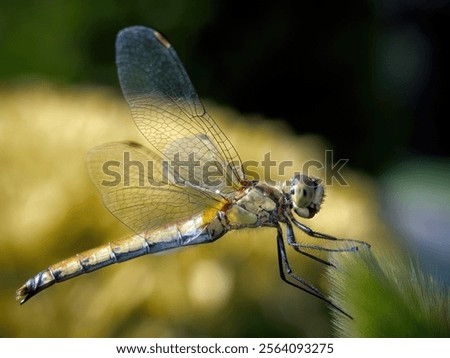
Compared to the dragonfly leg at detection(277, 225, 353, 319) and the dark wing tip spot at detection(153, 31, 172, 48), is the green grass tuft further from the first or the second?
the dark wing tip spot at detection(153, 31, 172, 48)

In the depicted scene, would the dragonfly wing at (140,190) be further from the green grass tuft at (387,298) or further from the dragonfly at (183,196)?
the green grass tuft at (387,298)

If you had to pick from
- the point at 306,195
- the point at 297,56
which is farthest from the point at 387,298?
the point at 297,56

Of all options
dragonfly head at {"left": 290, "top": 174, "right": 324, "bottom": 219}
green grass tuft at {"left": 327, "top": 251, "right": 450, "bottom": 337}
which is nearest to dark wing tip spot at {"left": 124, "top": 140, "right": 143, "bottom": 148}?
dragonfly head at {"left": 290, "top": 174, "right": 324, "bottom": 219}

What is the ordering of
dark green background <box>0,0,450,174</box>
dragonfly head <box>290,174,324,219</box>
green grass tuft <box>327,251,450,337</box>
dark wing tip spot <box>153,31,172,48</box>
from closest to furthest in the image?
green grass tuft <box>327,251,450,337</box> → dragonfly head <box>290,174,324,219</box> → dark wing tip spot <box>153,31,172,48</box> → dark green background <box>0,0,450,174</box>

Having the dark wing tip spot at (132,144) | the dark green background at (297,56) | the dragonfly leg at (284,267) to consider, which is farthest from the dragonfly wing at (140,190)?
the dark green background at (297,56)

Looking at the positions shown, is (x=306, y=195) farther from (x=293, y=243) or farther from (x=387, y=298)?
(x=387, y=298)

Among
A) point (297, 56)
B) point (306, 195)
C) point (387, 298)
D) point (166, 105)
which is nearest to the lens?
point (387, 298)

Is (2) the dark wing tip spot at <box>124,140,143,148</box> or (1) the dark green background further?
(1) the dark green background
